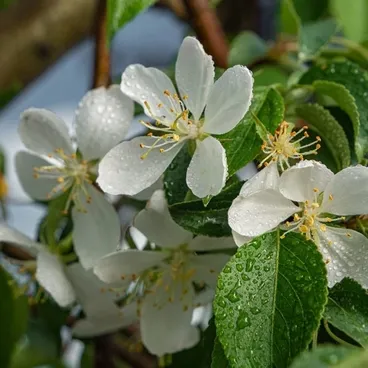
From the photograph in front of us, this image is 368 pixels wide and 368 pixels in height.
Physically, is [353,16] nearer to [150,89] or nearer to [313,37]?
[313,37]

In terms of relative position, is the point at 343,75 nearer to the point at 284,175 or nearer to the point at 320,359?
the point at 284,175

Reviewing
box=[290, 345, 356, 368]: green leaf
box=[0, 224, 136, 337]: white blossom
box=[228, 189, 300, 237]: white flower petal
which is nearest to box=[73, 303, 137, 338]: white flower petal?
box=[0, 224, 136, 337]: white blossom

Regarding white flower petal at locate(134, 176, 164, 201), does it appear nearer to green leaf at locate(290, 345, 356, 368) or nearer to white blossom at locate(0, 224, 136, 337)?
white blossom at locate(0, 224, 136, 337)

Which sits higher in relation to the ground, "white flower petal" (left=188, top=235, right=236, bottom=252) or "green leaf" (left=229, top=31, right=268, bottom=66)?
"white flower petal" (left=188, top=235, right=236, bottom=252)

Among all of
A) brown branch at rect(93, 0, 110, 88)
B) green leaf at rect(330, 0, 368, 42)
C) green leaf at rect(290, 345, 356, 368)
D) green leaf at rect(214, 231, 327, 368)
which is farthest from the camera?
green leaf at rect(330, 0, 368, 42)

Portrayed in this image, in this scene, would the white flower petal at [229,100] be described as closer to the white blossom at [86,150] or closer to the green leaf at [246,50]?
the white blossom at [86,150]
